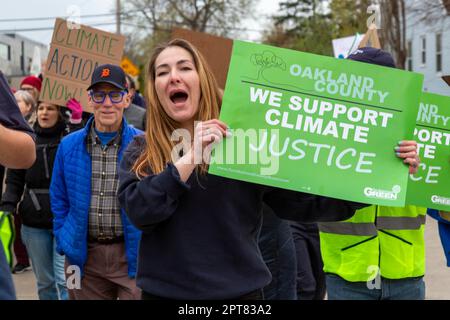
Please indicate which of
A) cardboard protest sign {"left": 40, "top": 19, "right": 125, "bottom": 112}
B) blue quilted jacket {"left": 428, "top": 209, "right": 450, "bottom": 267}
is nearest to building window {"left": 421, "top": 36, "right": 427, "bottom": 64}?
cardboard protest sign {"left": 40, "top": 19, "right": 125, "bottom": 112}

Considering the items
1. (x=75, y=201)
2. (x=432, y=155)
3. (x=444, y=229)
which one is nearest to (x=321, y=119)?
(x=432, y=155)

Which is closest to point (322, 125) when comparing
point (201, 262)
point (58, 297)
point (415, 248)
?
point (201, 262)

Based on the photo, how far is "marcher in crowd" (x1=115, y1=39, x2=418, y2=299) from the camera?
7.70 feet

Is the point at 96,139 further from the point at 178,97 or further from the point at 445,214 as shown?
the point at 445,214

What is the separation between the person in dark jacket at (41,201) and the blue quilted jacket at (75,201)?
3.25 ft

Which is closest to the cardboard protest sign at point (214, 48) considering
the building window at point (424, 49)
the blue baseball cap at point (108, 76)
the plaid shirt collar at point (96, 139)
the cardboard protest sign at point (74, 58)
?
the cardboard protest sign at point (74, 58)

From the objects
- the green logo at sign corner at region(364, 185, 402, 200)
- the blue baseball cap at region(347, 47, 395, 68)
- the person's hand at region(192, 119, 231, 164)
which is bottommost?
the green logo at sign corner at region(364, 185, 402, 200)

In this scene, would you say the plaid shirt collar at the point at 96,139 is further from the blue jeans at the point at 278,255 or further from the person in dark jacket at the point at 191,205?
the person in dark jacket at the point at 191,205

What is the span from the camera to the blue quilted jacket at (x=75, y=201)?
13.2 feet

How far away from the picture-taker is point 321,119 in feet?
8.10

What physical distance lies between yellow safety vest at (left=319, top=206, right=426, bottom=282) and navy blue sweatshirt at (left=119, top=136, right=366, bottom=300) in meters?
0.79

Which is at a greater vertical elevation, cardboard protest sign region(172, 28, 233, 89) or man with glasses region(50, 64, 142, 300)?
cardboard protest sign region(172, 28, 233, 89)

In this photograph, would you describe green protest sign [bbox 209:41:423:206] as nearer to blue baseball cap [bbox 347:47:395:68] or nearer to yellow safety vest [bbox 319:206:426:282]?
blue baseball cap [bbox 347:47:395:68]

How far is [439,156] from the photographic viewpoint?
9.81 ft
